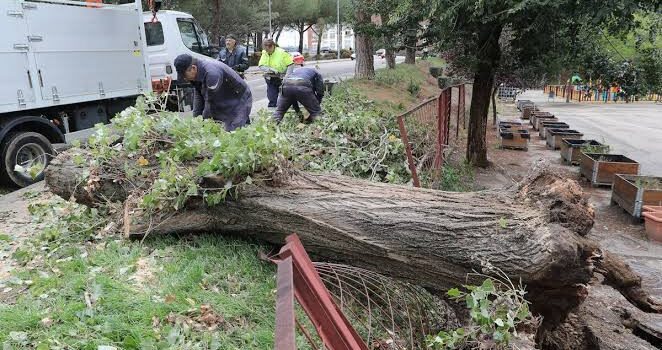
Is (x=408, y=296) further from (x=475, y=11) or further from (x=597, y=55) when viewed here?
(x=597, y=55)

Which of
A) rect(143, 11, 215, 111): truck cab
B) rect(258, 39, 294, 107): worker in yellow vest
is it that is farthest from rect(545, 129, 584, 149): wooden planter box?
rect(143, 11, 215, 111): truck cab

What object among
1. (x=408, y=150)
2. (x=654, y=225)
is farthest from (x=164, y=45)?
(x=654, y=225)

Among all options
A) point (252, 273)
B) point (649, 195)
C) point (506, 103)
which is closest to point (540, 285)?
point (252, 273)

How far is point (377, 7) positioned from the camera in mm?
9734

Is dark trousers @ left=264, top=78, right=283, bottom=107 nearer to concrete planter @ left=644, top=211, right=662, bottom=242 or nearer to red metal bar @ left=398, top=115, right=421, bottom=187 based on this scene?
red metal bar @ left=398, top=115, right=421, bottom=187

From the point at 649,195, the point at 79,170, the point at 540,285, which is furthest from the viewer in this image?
the point at 649,195

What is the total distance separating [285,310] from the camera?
1.44 m

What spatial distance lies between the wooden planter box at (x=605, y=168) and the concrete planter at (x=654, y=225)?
115 inches

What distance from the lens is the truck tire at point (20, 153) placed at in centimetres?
711

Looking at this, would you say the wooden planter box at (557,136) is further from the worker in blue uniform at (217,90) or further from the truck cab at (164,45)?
the worker in blue uniform at (217,90)

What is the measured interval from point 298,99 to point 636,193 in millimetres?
5595

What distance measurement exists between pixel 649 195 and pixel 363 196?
646 cm

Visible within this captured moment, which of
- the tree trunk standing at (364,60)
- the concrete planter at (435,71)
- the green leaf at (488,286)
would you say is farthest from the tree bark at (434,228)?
the concrete planter at (435,71)

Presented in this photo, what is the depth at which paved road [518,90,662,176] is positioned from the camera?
14.0 meters
